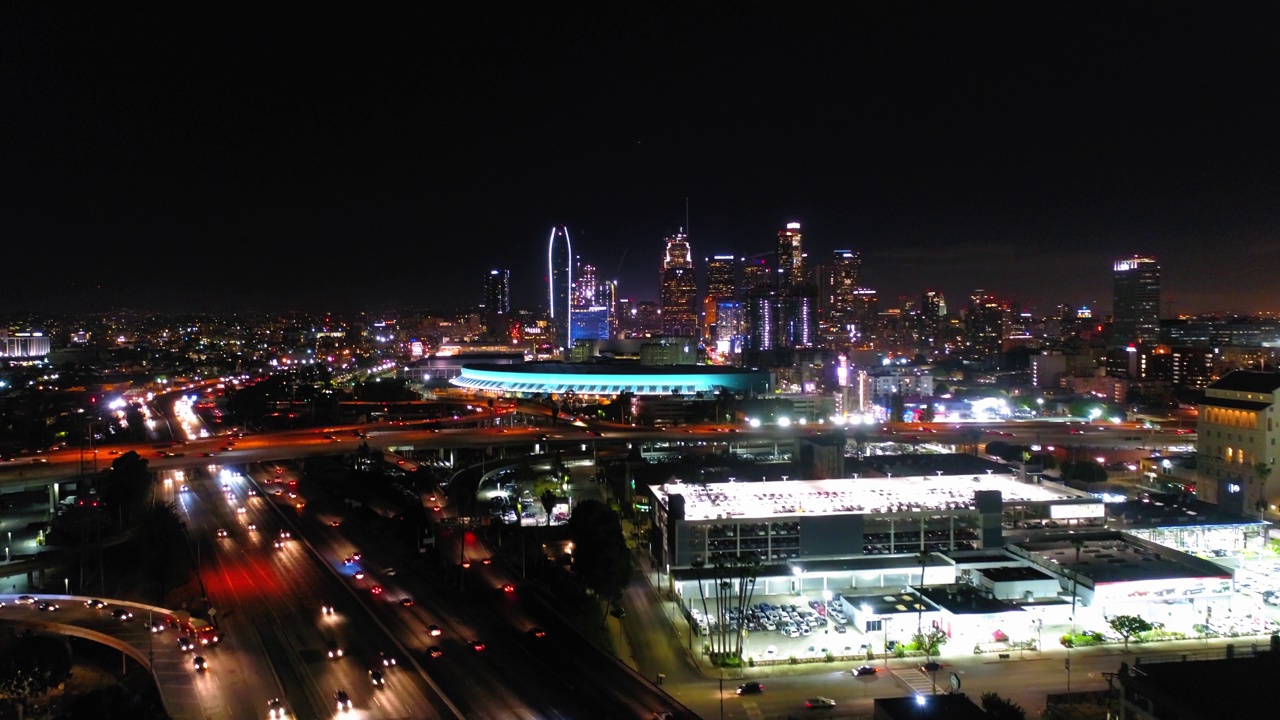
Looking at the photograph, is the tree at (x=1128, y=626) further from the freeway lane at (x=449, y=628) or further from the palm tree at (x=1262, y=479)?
the palm tree at (x=1262, y=479)

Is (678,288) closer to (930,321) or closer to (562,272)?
(930,321)

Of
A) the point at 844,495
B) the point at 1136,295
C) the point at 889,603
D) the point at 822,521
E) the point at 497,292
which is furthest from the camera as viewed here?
the point at 497,292

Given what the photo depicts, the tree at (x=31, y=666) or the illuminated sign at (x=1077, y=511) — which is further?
the illuminated sign at (x=1077, y=511)

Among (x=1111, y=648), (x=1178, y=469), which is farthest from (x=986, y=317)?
(x=1111, y=648)

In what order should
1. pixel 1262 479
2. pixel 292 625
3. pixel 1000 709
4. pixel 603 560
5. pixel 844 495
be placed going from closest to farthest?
pixel 1000 709, pixel 292 625, pixel 603 560, pixel 844 495, pixel 1262 479

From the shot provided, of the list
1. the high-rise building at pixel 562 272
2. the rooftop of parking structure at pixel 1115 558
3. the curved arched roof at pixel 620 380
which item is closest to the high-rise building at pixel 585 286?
the high-rise building at pixel 562 272

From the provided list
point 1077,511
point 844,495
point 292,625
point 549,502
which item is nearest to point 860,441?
point 1077,511

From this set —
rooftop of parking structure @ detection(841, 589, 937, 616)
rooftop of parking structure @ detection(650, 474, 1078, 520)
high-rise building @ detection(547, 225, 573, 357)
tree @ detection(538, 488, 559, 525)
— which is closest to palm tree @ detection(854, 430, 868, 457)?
rooftop of parking structure @ detection(650, 474, 1078, 520)
